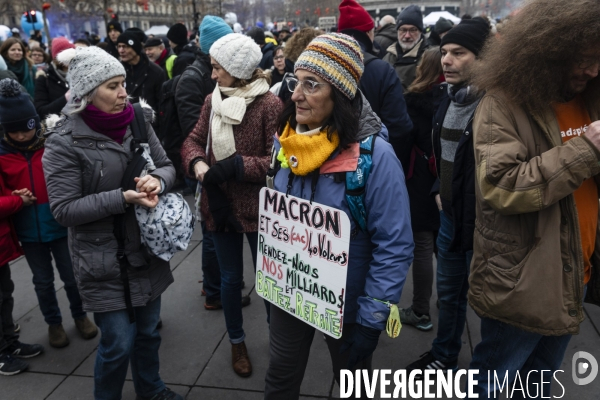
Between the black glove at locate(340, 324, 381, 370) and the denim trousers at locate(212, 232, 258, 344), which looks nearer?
the black glove at locate(340, 324, 381, 370)

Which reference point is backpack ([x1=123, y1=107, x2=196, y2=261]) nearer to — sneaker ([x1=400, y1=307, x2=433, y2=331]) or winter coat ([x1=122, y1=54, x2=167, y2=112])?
sneaker ([x1=400, y1=307, x2=433, y2=331])

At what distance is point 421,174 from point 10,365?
3.17 metres

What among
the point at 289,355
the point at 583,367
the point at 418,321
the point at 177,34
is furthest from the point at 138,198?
the point at 177,34

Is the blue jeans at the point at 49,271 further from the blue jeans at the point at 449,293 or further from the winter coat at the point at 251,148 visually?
the blue jeans at the point at 449,293

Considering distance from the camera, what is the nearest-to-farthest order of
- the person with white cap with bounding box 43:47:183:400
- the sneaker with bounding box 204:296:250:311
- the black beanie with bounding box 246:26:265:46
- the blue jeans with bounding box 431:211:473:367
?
the person with white cap with bounding box 43:47:183:400 < the blue jeans with bounding box 431:211:473:367 < the sneaker with bounding box 204:296:250:311 < the black beanie with bounding box 246:26:265:46

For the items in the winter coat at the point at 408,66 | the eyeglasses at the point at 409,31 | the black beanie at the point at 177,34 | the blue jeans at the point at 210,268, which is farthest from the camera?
the black beanie at the point at 177,34

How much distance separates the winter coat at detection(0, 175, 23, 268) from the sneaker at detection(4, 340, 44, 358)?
60cm

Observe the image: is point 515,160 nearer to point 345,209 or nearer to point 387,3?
point 345,209

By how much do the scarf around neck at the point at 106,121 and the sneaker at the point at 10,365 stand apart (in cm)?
192

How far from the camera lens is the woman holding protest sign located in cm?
210

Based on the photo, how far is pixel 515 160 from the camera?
197cm

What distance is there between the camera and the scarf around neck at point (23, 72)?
7.18 meters

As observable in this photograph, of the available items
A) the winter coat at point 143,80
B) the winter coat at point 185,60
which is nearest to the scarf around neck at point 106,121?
the winter coat at point 143,80

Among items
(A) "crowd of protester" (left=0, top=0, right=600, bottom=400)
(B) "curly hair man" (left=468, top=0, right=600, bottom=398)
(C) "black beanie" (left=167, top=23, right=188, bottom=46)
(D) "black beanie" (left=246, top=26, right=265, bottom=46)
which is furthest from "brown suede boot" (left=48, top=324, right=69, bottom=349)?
(D) "black beanie" (left=246, top=26, right=265, bottom=46)
